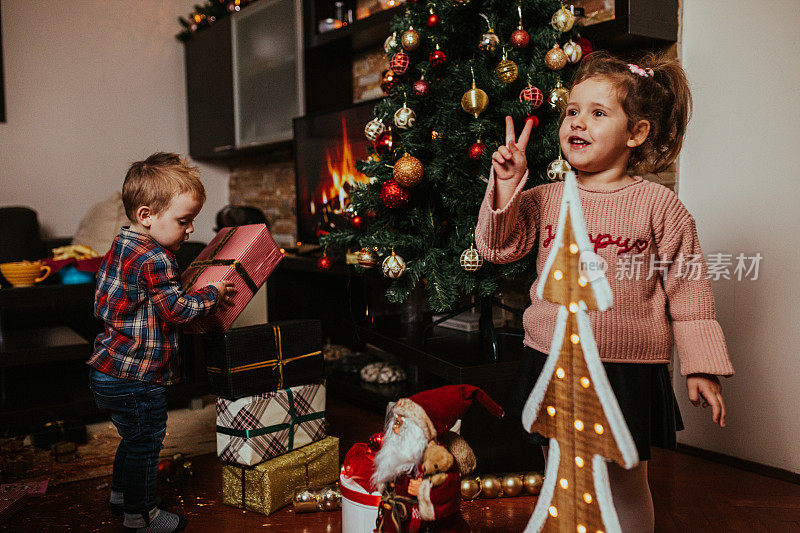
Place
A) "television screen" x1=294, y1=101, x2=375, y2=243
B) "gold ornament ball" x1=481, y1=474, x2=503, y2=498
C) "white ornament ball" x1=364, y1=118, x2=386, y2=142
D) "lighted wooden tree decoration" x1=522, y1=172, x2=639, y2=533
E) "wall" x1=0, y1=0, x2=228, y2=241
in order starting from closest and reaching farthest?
"lighted wooden tree decoration" x1=522, y1=172, x2=639, y2=533 < "gold ornament ball" x1=481, y1=474, x2=503, y2=498 < "white ornament ball" x1=364, y1=118, x2=386, y2=142 < "television screen" x1=294, y1=101, x2=375, y2=243 < "wall" x1=0, y1=0, x2=228, y2=241

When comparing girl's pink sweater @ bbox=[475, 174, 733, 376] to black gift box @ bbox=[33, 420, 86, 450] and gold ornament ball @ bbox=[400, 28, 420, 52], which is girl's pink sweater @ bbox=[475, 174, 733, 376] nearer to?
gold ornament ball @ bbox=[400, 28, 420, 52]

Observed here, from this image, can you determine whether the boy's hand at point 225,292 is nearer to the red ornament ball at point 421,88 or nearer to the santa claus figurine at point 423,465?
the santa claus figurine at point 423,465

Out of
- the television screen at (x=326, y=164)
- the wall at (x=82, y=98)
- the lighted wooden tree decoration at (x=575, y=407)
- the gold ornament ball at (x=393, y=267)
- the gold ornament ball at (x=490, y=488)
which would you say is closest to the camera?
the lighted wooden tree decoration at (x=575, y=407)

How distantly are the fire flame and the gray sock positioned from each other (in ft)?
5.68

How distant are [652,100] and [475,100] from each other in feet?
2.21

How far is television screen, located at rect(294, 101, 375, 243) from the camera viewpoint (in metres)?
3.07

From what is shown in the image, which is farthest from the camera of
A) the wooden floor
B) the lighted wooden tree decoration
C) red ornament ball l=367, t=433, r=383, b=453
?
the wooden floor

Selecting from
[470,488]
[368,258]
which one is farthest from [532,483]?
[368,258]

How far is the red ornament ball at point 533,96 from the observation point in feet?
6.08

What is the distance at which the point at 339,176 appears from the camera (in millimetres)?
3248

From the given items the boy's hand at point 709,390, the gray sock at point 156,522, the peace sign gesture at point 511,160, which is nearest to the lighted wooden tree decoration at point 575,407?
the peace sign gesture at point 511,160

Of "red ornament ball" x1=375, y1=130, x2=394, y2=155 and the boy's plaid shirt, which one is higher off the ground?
"red ornament ball" x1=375, y1=130, x2=394, y2=155

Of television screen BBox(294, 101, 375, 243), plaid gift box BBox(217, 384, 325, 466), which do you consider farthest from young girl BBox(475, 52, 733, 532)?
television screen BBox(294, 101, 375, 243)

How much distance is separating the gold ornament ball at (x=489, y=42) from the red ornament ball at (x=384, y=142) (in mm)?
385
